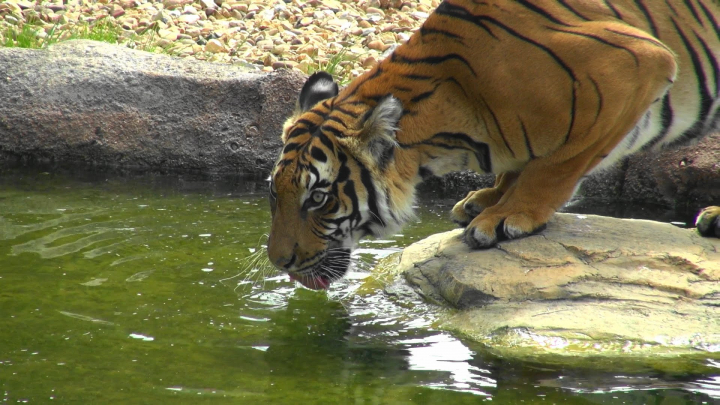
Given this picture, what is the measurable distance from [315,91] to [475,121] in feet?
2.82

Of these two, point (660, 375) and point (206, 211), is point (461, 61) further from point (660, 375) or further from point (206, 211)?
point (206, 211)

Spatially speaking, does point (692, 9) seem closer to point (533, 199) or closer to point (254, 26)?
point (533, 199)

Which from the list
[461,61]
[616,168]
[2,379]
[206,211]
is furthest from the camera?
[616,168]

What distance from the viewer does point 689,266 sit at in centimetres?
411

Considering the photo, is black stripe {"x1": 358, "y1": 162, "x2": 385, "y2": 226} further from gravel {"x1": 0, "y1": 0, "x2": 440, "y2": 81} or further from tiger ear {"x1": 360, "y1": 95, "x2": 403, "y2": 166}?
gravel {"x1": 0, "y1": 0, "x2": 440, "y2": 81}

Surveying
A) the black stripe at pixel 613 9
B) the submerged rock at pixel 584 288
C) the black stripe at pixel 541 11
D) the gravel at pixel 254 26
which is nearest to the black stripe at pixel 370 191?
the submerged rock at pixel 584 288

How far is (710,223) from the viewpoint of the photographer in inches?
175

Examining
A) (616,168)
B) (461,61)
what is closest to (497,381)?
(461,61)

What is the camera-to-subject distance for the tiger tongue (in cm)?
404

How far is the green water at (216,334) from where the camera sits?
324cm

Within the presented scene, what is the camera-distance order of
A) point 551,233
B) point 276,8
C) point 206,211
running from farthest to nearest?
point 276,8 < point 206,211 < point 551,233

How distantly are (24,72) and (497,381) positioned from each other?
4977 millimetres

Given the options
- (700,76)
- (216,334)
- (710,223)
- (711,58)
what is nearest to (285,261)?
(216,334)

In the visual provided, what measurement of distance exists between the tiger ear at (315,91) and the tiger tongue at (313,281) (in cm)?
90
